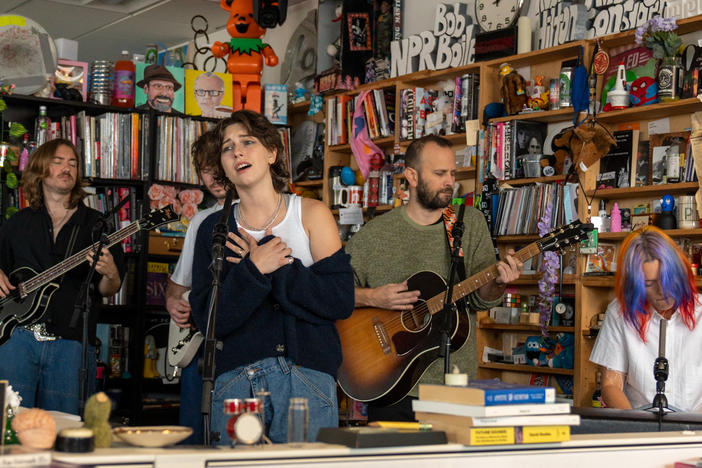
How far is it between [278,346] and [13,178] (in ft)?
11.5

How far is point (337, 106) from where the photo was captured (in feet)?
20.5

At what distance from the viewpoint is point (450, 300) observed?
3.42 metres

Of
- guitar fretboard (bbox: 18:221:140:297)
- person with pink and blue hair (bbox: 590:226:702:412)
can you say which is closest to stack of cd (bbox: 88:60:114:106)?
guitar fretboard (bbox: 18:221:140:297)

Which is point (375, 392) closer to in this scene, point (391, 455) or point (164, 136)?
point (391, 455)

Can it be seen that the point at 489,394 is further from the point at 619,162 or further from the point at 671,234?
the point at 619,162

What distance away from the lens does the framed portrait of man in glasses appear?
20.2 feet

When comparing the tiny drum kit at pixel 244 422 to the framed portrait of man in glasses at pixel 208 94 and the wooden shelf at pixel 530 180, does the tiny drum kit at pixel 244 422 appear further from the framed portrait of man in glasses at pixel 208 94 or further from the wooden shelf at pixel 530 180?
the framed portrait of man in glasses at pixel 208 94

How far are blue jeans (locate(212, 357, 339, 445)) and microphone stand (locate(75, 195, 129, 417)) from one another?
1.45m

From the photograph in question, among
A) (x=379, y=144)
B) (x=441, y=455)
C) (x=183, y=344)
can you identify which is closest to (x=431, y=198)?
(x=183, y=344)

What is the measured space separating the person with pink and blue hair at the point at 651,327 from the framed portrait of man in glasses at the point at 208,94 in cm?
368

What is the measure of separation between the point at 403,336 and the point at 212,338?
4.94ft

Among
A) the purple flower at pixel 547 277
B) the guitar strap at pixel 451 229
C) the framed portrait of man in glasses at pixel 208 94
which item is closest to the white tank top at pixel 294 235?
the guitar strap at pixel 451 229

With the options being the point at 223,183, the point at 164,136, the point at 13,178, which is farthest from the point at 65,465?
the point at 164,136

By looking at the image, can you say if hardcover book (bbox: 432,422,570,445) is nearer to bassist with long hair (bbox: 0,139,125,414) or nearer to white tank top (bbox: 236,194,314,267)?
white tank top (bbox: 236,194,314,267)
